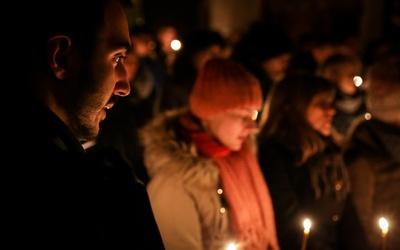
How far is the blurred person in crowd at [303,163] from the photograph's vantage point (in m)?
2.99

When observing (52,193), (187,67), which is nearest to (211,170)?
(52,193)

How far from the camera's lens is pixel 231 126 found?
2695mm

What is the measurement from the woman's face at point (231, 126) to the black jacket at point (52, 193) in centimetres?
130

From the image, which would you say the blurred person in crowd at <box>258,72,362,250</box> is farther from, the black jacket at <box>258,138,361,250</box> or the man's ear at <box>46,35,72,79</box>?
the man's ear at <box>46,35,72,79</box>

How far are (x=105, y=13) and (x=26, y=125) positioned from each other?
443mm

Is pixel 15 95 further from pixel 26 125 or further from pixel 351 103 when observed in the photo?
pixel 351 103

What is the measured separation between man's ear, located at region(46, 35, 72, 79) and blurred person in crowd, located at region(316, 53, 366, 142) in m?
3.71

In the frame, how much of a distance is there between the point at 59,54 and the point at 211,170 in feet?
4.27

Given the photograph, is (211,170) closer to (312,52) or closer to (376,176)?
(376,176)

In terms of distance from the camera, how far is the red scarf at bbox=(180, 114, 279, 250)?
2625 mm

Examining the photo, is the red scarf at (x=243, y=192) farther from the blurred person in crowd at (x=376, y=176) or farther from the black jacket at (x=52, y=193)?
the black jacket at (x=52, y=193)

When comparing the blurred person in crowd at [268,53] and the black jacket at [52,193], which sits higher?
the blurred person in crowd at [268,53]

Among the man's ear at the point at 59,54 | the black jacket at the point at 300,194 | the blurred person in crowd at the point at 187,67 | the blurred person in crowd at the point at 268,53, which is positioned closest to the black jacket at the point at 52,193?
the man's ear at the point at 59,54

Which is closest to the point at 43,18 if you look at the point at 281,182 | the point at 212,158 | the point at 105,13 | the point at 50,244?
the point at 105,13
